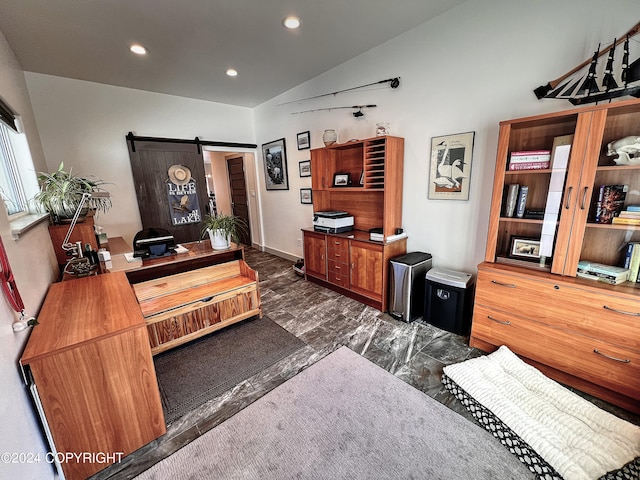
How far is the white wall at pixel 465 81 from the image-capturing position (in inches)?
71.5

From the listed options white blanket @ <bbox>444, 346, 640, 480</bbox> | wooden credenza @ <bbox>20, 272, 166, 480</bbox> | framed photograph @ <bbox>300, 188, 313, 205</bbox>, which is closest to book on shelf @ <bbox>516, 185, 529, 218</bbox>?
white blanket @ <bbox>444, 346, 640, 480</bbox>

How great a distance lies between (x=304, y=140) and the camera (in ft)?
13.1

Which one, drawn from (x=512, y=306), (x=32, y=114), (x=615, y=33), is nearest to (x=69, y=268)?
(x=32, y=114)

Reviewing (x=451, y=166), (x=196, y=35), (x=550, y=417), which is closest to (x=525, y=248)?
(x=451, y=166)

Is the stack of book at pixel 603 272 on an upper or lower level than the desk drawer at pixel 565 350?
upper

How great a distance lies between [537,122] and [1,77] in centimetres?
417

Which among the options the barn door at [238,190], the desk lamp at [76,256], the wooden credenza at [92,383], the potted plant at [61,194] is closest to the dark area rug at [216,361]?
the wooden credenza at [92,383]

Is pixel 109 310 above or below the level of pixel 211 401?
above

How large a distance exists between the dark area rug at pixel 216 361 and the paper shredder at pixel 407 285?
3.59 ft

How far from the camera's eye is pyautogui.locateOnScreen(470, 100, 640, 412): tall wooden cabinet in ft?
5.08

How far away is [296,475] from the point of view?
4.28ft

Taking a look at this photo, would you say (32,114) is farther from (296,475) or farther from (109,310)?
(296,475)

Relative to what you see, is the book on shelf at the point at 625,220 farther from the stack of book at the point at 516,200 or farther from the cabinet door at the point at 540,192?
the stack of book at the point at 516,200

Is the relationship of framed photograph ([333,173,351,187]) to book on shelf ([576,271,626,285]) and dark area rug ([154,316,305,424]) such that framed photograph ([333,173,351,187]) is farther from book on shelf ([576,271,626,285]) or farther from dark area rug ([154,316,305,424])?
book on shelf ([576,271,626,285])
